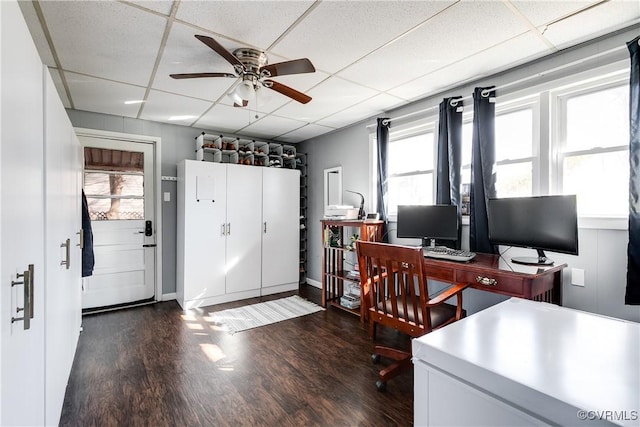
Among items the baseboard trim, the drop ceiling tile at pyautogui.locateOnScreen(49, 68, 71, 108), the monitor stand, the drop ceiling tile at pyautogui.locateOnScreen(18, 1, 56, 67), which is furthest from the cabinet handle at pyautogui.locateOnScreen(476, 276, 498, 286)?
the baseboard trim

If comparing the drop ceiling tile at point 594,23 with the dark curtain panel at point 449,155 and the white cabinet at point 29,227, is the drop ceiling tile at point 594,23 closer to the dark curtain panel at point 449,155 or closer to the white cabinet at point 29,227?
the dark curtain panel at point 449,155

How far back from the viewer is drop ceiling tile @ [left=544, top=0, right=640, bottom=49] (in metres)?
1.77

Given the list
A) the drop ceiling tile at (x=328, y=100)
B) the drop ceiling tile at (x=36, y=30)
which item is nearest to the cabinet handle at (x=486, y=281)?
A: the drop ceiling tile at (x=328, y=100)

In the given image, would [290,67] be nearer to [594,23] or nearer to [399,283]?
[399,283]

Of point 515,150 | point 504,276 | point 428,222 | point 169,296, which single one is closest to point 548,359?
point 504,276

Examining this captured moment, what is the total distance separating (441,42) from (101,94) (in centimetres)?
321

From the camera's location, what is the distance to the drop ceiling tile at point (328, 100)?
2.84 meters

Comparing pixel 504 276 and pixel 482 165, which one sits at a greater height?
pixel 482 165

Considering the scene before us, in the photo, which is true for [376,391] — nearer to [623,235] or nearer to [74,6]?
[623,235]

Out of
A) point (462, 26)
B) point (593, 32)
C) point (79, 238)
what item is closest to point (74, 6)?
point (79, 238)

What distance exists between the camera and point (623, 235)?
1.98 m

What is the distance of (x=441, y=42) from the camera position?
83.0 inches

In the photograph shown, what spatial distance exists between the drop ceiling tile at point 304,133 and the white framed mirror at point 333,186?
58 cm

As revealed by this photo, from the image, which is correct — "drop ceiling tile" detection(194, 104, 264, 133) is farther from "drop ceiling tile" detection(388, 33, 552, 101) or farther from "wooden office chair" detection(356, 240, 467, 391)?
"wooden office chair" detection(356, 240, 467, 391)
